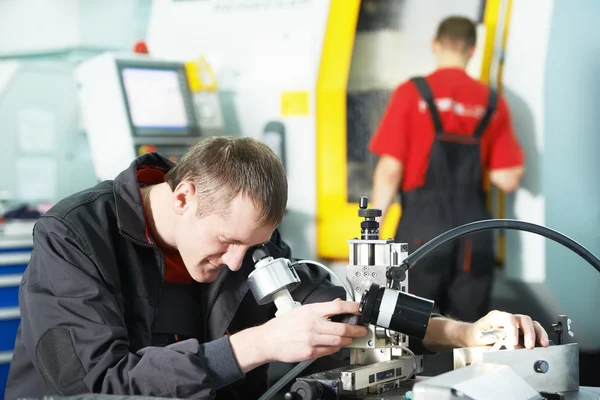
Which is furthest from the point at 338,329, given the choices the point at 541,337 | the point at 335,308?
the point at 541,337

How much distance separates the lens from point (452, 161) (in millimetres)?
3264

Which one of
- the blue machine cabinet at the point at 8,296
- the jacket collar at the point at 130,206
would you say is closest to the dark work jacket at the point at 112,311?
the jacket collar at the point at 130,206

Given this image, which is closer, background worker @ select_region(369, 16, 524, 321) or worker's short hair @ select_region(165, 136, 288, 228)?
worker's short hair @ select_region(165, 136, 288, 228)

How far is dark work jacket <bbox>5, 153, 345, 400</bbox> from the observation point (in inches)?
51.3

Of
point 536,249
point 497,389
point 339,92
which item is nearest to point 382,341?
point 497,389

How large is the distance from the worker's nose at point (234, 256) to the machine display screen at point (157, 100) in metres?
2.01

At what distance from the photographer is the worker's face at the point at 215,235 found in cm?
146

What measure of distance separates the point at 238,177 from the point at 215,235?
0.41 ft

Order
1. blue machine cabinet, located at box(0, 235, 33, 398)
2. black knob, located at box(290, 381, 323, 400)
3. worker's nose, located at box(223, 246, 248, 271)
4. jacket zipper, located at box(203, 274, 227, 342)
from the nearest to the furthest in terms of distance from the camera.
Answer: black knob, located at box(290, 381, 323, 400) → worker's nose, located at box(223, 246, 248, 271) → jacket zipper, located at box(203, 274, 227, 342) → blue machine cabinet, located at box(0, 235, 33, 398)

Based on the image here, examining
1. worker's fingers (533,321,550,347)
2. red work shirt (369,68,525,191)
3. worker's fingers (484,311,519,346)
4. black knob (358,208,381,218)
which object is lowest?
worker's fingers (533,321,550,347)

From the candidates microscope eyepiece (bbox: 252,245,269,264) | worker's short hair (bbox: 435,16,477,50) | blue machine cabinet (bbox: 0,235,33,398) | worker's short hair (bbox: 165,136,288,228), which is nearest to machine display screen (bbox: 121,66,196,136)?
blue machine cabinet (bbox: 0,235,33,398)

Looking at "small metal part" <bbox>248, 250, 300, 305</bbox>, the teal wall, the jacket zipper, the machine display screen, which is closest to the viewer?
"small metal part" <bbox>248, 250, 300, 305</bbox>

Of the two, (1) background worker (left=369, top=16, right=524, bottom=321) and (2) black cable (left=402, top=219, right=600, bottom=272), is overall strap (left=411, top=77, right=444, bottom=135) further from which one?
(2) black cable (left=402, top=219, right=600, bottom=272)

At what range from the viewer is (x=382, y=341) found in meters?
1.38
